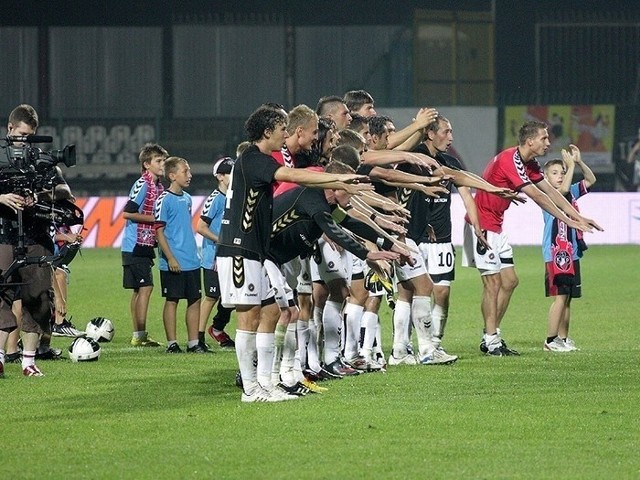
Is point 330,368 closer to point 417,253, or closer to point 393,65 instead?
point 417,253

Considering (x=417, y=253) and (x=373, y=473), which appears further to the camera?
(x=417, y=253)

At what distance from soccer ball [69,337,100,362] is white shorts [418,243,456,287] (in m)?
Answer: 3.21

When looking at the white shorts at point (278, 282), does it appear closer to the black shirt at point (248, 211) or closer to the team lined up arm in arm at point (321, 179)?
the black shirt at point (248, 211)

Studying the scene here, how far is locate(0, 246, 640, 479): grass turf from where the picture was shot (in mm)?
6945

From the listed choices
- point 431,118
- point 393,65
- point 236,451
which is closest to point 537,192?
point 431,118

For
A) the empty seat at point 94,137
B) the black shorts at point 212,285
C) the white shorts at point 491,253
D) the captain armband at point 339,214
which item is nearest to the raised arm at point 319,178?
the captain armband at point 339,214

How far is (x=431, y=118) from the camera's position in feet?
36.2

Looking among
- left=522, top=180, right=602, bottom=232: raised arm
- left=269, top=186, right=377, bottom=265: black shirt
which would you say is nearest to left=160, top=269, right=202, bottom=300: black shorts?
left=522, top=180, right=602, bottom=232: raised arm

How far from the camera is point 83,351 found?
39.4 feet

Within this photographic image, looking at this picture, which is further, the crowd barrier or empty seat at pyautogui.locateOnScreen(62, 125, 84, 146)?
empty seat at pyautogui.locateOnScreen(62, 125, 84, 146)

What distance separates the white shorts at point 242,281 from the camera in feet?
29.9

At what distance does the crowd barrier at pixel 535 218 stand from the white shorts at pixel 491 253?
16095 mm

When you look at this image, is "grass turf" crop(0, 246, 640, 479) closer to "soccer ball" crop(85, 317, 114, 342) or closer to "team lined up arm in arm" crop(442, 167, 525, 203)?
"soccer ball" crop(85, 317, 114, 342)

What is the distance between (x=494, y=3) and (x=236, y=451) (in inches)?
1319
